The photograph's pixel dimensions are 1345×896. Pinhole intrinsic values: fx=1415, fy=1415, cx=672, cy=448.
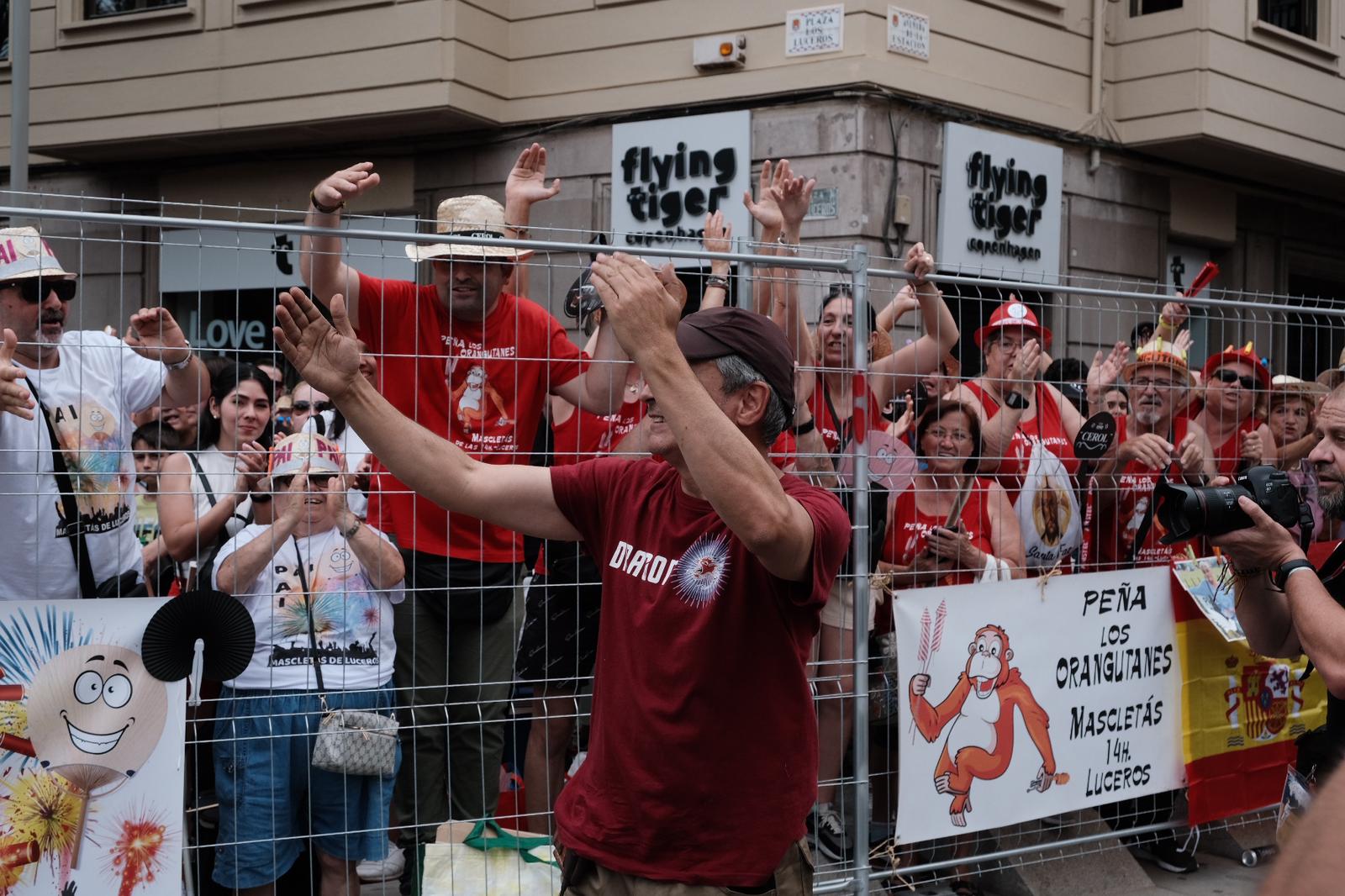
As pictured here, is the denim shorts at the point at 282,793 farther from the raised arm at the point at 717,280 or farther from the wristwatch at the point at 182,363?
the raised arm at the point at 717,280

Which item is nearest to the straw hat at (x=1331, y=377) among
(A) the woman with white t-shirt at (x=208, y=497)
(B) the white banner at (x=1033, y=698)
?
(B) the white banner at (x=1033, y=698)

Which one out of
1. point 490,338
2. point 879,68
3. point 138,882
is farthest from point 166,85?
point 138,882

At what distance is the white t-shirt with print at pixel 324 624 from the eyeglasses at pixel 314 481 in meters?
0.16

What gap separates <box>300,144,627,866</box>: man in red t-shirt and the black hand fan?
62 centimetres

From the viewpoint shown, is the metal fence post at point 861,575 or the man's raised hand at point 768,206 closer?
the metal fence post at point 861,575

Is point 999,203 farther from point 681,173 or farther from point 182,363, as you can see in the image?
point 182,363

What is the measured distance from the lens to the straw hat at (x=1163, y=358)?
19.4ft

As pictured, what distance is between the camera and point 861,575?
15.5 feet

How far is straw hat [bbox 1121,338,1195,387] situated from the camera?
5.91 meters

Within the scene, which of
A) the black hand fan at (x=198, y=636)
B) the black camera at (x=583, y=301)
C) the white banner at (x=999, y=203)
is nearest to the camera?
the black hand fan at (x=198, y=636)

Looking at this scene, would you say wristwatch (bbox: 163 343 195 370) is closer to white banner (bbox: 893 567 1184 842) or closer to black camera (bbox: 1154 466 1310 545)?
white banner (bbox: 893 567 1184 842)

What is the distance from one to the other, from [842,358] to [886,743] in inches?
55.3

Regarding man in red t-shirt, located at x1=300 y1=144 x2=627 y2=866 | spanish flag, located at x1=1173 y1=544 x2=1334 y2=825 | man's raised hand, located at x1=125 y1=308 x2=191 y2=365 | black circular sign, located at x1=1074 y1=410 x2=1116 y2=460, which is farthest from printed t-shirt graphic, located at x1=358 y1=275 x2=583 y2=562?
spanish flag, located at x1=1173 y1=544 x2=1334 y2=825

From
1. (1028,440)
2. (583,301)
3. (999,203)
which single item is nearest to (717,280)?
(583,301)
